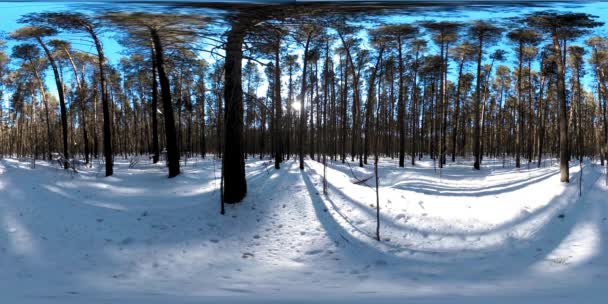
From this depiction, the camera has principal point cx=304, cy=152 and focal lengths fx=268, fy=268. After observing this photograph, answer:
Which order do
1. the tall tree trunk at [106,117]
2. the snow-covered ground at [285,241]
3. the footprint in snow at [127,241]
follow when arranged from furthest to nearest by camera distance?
the footprint in snow at [127,241] < the tall tree trunk at [106,117] < the snow-covered ground at [285,241]

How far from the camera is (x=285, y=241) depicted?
1401 millimetres

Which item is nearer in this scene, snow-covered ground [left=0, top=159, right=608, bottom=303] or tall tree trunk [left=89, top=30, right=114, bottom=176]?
snow-covered ground [left=0, top=159, right=608, bottom=303]

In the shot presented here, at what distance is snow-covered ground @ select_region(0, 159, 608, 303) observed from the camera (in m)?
0.93

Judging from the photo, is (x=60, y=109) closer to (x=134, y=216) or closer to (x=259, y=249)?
(x=134, y=216)

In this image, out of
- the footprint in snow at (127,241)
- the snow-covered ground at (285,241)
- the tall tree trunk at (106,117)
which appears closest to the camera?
the snow-covered ground at (285,241)

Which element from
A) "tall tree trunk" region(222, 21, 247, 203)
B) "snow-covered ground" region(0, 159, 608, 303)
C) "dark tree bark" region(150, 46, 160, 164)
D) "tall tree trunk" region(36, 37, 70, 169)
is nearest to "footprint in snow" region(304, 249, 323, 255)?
"snow-covered ground" region(0, 159, 608, 303)

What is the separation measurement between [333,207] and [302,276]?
1219mm

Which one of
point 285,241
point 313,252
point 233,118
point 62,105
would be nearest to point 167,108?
point 62,105

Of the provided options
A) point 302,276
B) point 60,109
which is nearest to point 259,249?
point 302,276

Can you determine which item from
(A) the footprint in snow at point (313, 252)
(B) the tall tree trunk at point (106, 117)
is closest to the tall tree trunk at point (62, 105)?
(B) the tall tree trunk at point (106, 117)

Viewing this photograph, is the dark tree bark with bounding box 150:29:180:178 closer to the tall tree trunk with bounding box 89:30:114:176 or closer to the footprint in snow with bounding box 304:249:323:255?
the tall tree trunk with bounding box 89:30:114:176

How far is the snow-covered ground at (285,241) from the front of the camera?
Result: 93cm

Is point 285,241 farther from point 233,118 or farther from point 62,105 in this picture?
point 233,118

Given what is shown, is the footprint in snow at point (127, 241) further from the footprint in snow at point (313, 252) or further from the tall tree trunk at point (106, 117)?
the footprint in snow at point (313, 252)
